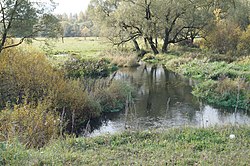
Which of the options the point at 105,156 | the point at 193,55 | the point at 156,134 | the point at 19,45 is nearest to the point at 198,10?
the point at 193,55

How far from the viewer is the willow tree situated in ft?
48.0

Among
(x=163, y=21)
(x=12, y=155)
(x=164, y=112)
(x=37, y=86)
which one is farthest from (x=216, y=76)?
(x=12, y=155)

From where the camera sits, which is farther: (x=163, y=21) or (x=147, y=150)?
(x=163, y=21)

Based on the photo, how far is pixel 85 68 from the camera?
25312 millimetres

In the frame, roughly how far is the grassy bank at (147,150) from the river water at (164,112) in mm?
969

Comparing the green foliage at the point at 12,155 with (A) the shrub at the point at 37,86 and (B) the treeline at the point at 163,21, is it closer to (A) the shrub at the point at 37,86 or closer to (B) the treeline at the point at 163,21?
(A) the shrub at the point at 37,86

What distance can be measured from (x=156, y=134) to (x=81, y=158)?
10.8ft

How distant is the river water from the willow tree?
18.2 feet

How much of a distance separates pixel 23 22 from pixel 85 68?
1045cm

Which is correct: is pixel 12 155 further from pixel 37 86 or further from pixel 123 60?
pixel 123 60

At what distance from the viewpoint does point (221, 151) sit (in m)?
7.22

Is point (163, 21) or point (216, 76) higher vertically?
point (163, 21)

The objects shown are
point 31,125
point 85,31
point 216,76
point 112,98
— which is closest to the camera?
point 31,125

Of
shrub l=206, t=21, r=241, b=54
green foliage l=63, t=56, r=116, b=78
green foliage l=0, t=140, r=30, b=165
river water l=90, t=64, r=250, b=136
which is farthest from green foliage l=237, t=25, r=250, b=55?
green foliage l=0, t=140, r=30, b=165
